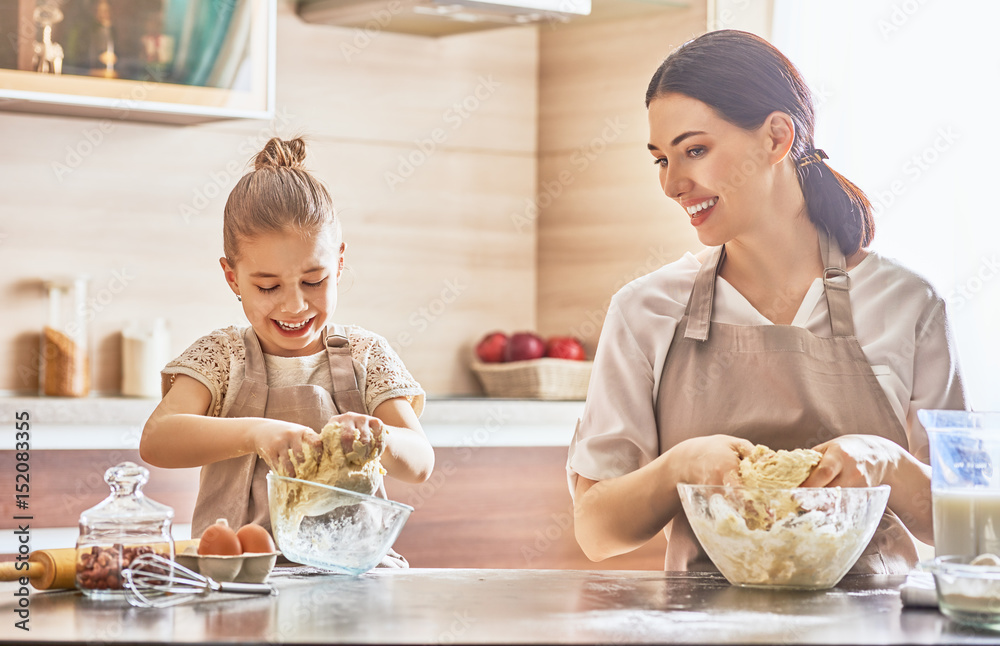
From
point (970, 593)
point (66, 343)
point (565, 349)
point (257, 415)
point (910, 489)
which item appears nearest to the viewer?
point (970, 593)

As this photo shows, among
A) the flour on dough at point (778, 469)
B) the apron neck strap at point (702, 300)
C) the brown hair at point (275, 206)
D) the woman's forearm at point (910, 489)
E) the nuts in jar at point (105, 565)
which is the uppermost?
the brown hair at point (275, 206)

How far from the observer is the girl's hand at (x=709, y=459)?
119 centimetres

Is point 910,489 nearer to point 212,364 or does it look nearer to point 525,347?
point 212,364

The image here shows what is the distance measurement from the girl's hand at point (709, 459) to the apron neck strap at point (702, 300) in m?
0.25

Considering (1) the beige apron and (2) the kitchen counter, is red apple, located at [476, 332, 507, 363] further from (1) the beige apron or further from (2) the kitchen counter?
(2) the kitchen counter

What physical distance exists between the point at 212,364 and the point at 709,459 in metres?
0.72

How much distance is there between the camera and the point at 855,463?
47.0 inches

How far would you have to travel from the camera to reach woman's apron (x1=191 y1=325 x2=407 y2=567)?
1526 millimetres

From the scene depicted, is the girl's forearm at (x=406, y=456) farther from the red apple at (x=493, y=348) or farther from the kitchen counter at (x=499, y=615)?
the red apple at (x=493, y=348)

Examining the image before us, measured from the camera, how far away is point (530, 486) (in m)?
2.64

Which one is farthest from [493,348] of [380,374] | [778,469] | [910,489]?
[778,469]

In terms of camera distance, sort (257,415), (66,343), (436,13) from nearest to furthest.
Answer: (257,415), (66,343), (436,13)

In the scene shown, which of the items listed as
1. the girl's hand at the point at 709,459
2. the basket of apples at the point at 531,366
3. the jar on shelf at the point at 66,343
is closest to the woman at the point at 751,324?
the girl's hand at the point at 709,459

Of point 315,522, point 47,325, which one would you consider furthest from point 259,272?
point 47,325
